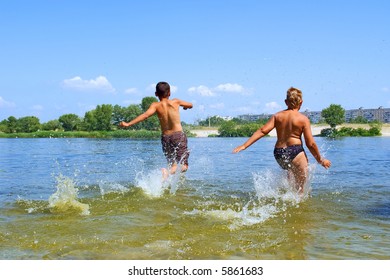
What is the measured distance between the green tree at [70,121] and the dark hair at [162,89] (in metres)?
102

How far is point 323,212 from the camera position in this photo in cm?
789

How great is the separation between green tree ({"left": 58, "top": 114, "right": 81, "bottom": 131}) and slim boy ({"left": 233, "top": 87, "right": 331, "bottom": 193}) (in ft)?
343

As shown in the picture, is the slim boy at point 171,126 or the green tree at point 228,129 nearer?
the slim boy at point 171,126

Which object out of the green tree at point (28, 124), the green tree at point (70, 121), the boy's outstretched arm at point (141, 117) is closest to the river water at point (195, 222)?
the boy's outstretched arm at point (141, 117)

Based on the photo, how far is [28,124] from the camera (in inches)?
4422

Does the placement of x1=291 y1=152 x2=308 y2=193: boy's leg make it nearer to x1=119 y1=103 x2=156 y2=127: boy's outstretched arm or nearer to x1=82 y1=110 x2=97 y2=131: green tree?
x1=119 y1=103 x2=156 y2=127: boy's outstretched arm

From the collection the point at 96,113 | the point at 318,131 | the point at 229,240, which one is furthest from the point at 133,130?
the point at 229,240

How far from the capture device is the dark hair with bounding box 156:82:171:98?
32.8ft

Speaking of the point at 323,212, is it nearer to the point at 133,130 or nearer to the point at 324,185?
the point at 324,185

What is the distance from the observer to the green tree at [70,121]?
109 metres

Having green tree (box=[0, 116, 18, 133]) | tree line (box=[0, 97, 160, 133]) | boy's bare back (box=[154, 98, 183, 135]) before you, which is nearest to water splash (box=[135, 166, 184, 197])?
boy's bare back (box=[154, 98, 183, 135])

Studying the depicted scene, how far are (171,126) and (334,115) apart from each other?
88441 mm

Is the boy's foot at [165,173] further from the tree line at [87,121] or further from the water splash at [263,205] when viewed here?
the tree line at [87,121]
